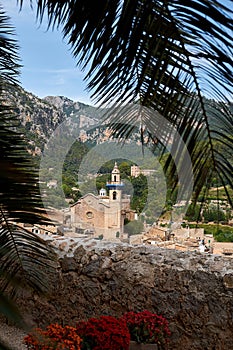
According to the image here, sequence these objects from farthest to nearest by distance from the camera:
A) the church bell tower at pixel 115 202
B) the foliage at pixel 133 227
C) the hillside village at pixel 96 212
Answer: the foliage at pixel 133 227 < the hillside village at pixel 96 212 < the church bell tower at pixel 115 202

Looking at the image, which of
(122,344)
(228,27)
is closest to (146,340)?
(122,344)

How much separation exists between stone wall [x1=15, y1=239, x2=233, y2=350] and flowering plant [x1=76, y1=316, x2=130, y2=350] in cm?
45

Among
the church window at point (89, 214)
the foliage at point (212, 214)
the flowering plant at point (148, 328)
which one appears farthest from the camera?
the church window at point (89, 214)

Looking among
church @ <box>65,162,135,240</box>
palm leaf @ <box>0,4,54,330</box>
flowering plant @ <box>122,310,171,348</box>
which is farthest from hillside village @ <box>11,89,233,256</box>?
palm leaf @ <box>0,4,54,330</box>

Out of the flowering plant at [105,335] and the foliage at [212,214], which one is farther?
the flowering plant at [105,335]

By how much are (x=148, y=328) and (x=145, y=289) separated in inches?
15.8

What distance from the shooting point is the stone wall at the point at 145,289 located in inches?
148

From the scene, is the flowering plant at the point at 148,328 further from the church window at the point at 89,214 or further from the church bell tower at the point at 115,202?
the church window at the point at 89,214

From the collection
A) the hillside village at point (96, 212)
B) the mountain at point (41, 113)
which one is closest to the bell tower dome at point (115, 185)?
the hillside village at point (96, 212)

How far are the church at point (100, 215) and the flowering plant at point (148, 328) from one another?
3.50 feet

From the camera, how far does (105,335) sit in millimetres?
3398

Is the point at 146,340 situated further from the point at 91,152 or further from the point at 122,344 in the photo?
the point at 91,152

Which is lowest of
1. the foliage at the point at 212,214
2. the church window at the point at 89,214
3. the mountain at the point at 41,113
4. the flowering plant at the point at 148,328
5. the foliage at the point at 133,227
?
the flowering plant at the point at 148,328

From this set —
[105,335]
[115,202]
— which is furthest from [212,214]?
[115,202]
